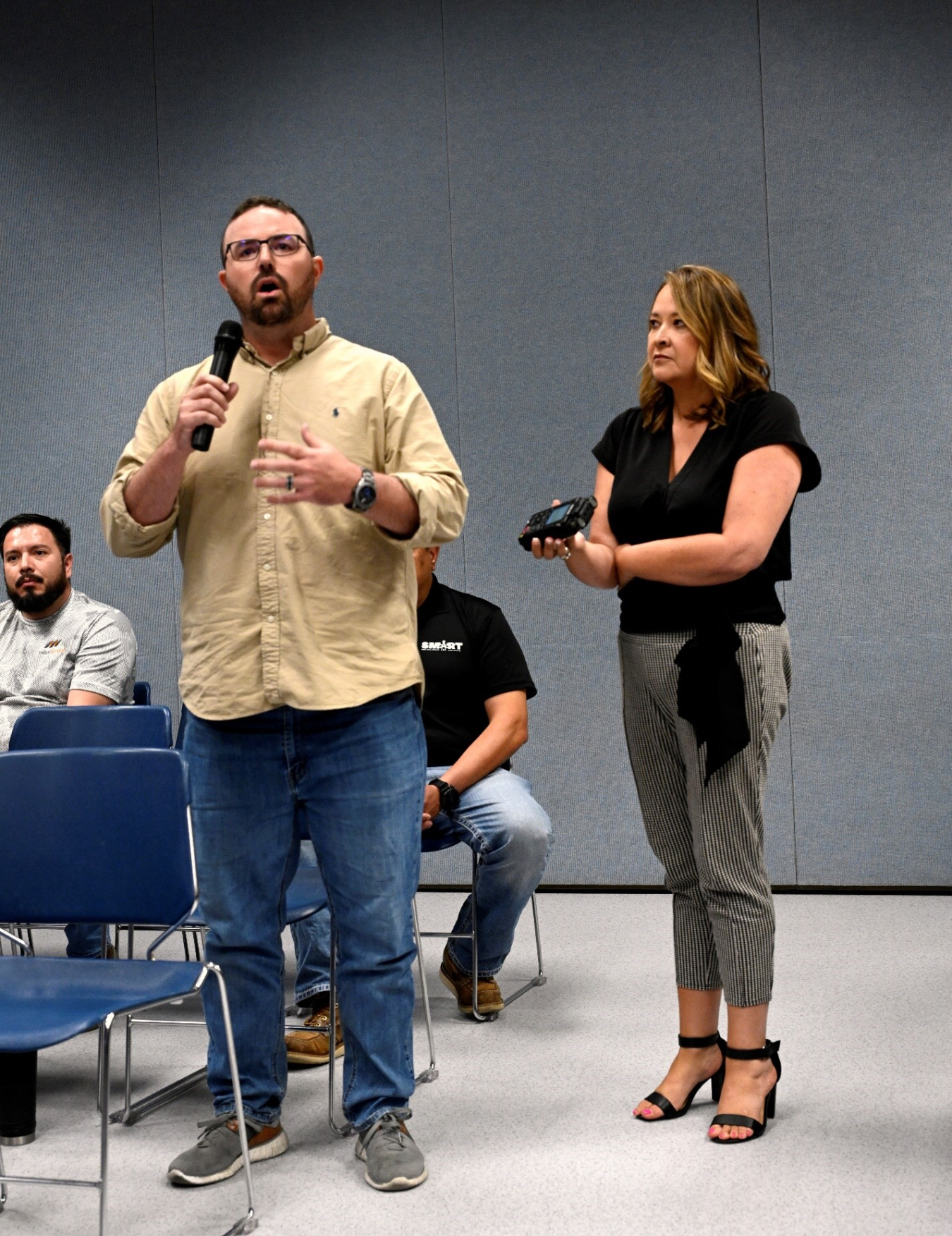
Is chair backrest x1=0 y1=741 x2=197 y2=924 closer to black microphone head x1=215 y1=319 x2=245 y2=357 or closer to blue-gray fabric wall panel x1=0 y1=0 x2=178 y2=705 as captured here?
black microphone head x1=215 y1=319 x2=245 y2=357

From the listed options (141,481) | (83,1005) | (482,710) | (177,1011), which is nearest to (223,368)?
(141,481)

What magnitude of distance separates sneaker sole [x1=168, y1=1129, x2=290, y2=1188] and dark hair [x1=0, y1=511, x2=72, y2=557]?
2225mm

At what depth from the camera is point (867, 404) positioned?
4.54 meters

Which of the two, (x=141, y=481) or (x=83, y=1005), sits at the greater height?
(x=141, y=481)

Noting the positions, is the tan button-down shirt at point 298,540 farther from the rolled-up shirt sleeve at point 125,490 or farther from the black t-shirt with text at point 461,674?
the black t-shirt with text at point 461,674

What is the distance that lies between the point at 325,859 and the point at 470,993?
1136 millimetres

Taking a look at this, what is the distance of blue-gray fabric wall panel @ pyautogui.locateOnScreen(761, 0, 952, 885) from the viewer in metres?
4.48

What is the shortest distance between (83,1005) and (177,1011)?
147 cm

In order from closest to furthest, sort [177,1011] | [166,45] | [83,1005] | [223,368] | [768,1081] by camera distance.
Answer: [83,1005] < [223,368] < [768,1081] < [177,1011] < [166,45]

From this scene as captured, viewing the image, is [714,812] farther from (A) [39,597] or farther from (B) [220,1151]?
(A) [39,597]

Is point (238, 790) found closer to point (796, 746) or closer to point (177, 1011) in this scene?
point (177, 1011)

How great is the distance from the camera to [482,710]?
336cm

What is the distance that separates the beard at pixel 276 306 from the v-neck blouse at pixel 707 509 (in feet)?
2.29

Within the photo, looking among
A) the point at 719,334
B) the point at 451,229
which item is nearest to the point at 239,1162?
the point at 719,334
